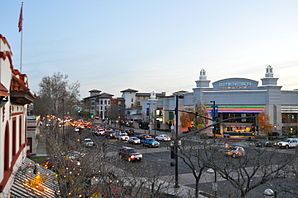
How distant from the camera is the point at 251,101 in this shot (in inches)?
2069

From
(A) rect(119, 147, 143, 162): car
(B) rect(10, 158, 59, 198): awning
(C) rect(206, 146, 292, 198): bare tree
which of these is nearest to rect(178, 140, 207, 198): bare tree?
(C) rect(206, 146, 292, 198): bare tree

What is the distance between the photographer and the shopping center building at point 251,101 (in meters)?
51.2

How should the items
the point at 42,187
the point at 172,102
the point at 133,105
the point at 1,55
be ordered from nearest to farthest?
the point at 1,55
the point at 42,187
the point at 172,102
the point at 133,105

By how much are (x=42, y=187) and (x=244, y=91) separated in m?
48.0

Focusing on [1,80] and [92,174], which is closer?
[1,80]

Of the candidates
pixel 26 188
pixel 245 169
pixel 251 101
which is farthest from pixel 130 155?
pixel 251 101

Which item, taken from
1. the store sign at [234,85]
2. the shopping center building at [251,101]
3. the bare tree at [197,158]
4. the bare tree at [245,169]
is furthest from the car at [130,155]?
the store sign at [234,85]

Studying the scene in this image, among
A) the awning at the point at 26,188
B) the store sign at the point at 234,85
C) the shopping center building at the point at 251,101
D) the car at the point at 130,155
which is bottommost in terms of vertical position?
the car at the point at 130,155

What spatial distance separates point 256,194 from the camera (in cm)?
1642

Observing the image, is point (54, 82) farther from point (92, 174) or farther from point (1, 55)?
point (1, 55)

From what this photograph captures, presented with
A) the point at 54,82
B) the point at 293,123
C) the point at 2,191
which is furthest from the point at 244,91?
the point at 2,191

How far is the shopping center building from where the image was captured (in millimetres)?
51250

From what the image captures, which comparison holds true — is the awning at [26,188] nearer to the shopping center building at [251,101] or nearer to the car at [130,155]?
the car at [130,155]

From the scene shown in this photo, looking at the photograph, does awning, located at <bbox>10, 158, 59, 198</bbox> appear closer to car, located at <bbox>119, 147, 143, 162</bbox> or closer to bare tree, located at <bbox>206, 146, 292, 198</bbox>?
bare tree, located at <bbox>206, 146, 292, 198</bbox>
